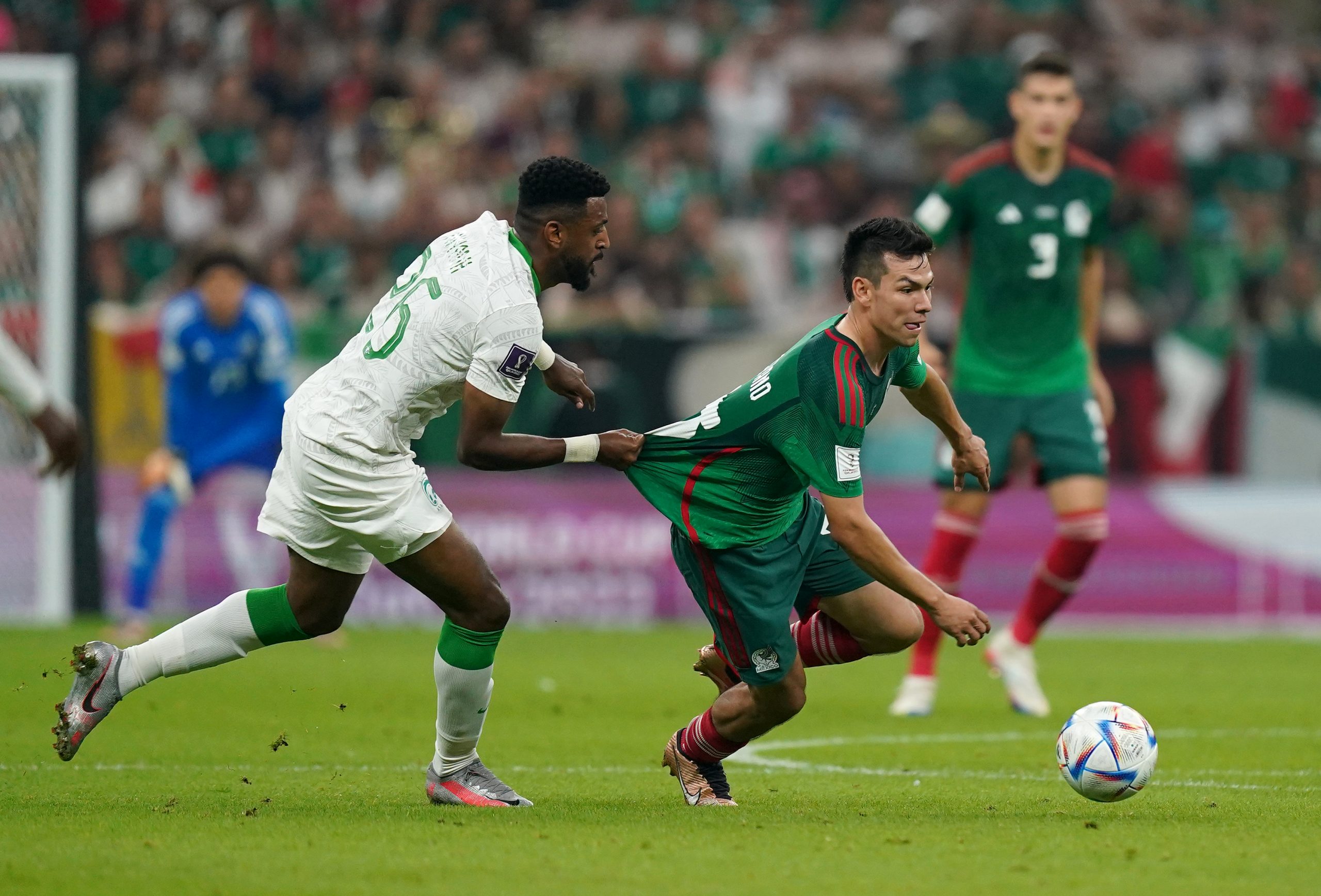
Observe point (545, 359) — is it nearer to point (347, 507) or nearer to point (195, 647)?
point (347, 507)

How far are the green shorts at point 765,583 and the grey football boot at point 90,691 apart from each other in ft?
6.20

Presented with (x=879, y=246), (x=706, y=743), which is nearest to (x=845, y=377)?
(x=879, y=246)

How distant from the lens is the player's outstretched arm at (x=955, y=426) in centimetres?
652

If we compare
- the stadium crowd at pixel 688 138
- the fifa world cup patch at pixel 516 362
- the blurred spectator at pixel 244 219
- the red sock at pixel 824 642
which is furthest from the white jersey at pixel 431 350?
the blurred spectator at pixel 244 219

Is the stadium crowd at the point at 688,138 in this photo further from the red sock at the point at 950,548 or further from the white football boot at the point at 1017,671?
the white football boot at the point at 1017,671

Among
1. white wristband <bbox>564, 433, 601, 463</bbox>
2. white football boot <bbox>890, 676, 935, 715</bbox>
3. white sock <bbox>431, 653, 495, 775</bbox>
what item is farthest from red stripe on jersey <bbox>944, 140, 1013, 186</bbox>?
white sock <bbox>431, 653, 495, 775</bbox>

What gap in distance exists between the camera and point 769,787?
6633 mm

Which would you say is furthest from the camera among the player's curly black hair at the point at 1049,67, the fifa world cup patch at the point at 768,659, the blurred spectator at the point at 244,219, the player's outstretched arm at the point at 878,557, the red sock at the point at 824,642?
the blurred spectator at the point at 244,219

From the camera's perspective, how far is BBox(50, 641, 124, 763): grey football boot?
6.12m

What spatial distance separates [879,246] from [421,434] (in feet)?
5.24

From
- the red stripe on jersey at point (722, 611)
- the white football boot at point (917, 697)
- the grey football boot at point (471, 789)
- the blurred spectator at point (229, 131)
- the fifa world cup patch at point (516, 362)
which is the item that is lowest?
the white football boot at point (917, 697)

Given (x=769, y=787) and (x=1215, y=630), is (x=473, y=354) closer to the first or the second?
(x=769, y=787)

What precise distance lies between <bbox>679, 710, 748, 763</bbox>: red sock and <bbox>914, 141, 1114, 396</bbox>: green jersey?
3.68 meters

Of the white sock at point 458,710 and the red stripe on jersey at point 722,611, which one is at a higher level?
the red stripe on jersey at point 722,611
